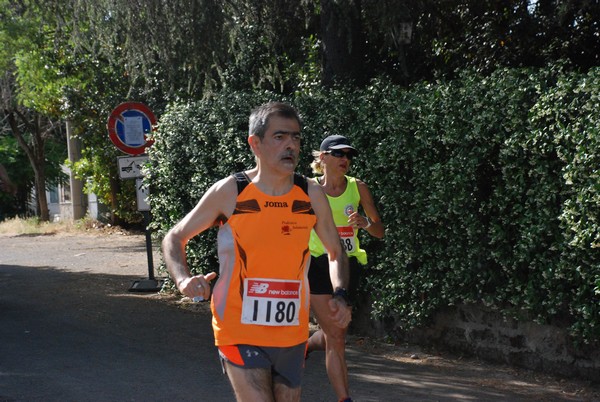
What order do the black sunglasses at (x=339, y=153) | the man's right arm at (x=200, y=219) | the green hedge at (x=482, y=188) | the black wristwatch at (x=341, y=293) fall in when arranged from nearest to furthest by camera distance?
the man's right arm at (x=200, y=219)
the black wristwatch at (x=341, y=293)
the green hedge at (x=482, y=188)
the black sunglasses at (x=339, y=153)

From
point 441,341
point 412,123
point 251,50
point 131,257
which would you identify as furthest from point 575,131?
point 131,257

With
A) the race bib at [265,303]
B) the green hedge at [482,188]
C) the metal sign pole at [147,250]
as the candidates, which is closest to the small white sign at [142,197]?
the metal sign pole at [147,250]

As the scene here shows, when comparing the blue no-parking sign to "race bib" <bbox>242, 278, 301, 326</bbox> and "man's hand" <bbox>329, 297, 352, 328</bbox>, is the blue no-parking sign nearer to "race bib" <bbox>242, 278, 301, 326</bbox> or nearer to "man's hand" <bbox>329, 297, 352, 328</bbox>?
"man's hand" <bbox>329, 297, 352, 328</bbox>

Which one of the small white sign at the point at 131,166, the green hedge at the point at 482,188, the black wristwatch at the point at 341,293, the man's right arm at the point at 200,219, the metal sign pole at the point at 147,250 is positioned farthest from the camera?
the small white sign at the point at 131,166

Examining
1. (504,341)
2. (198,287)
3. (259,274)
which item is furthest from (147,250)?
(198,287)

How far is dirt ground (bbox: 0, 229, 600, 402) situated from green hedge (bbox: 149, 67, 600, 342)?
0.52m

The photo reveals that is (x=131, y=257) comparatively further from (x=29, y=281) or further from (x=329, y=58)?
(x=329, y=58)

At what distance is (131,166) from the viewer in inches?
550

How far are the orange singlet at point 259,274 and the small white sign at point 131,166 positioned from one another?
9707 millimetres

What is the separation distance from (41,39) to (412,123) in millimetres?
17359

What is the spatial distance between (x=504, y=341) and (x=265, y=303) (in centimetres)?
420

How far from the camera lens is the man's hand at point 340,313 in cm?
452

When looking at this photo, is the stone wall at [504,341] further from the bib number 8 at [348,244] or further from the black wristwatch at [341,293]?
the black wristwatch at [341,293]

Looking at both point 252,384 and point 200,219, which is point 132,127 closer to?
point 200,219
